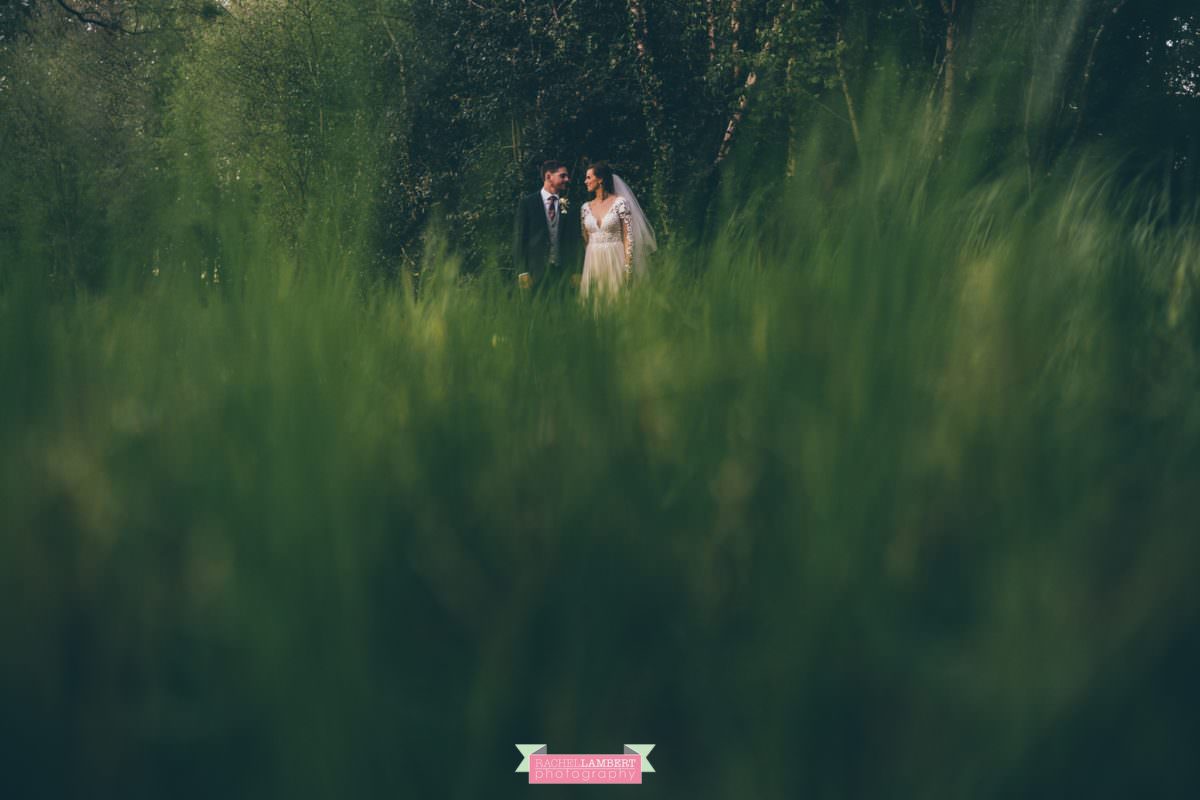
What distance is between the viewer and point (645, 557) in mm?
997

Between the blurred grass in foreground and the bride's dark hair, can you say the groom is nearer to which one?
the bride's dark hair

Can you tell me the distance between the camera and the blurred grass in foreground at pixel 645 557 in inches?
32.0

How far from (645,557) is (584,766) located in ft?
0.72

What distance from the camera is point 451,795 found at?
0.82 meters

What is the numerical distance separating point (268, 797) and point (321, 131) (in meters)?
1.28

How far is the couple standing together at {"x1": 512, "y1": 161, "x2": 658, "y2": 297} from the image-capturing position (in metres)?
8.28

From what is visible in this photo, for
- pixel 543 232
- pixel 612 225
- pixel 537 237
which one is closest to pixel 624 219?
pixel 612 225

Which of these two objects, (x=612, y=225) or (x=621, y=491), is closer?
(x=621, y=491)

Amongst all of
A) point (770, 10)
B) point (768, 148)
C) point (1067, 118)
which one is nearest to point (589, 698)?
point (768, 148)

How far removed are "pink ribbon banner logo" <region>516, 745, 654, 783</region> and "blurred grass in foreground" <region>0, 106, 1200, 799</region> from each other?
0.05 feet

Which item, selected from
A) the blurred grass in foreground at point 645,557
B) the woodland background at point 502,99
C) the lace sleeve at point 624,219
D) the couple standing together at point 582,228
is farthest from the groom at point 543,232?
the blurred grass in foreground at point 645,557

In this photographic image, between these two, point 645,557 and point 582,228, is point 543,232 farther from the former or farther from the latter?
point 645,557

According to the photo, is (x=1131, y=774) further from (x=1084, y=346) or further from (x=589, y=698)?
(x=1084, y=346)

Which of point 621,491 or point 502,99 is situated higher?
point 502,99
